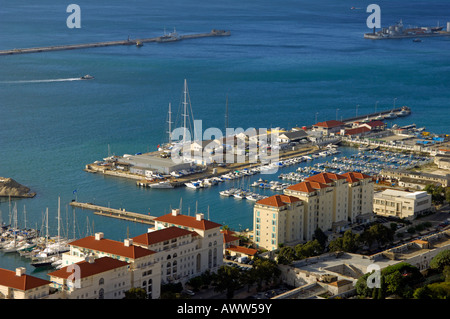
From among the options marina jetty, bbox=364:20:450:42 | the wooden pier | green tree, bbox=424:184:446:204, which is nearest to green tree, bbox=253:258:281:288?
the wooden pier

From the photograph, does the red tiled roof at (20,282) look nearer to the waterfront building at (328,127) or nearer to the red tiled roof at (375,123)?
the waterfront building at (328,127)

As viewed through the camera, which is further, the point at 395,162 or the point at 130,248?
the point at 395,162

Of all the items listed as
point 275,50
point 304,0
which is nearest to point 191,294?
point 275,50

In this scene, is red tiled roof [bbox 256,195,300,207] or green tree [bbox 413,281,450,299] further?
red tiled roof [bbox 256,195,300,207]

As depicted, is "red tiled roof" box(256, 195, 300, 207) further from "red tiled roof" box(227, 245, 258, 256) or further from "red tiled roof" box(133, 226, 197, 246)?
"red tiled roof" box(133, 226, 197, 246)

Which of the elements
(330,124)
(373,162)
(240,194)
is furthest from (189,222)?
(330,124)

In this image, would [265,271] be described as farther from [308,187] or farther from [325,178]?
[325,178]

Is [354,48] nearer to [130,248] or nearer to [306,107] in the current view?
[306,107]
